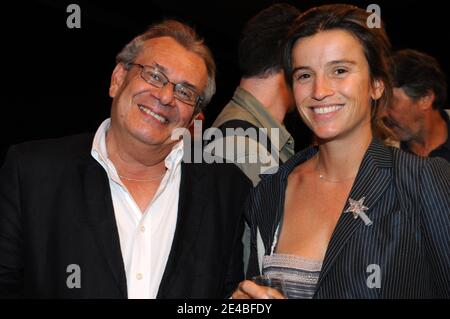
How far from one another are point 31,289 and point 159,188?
2.13 feet

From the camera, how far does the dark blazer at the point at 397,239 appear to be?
6.00 ft

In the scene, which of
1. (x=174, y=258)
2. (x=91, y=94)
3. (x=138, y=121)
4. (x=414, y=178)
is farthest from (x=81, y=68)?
(x=414, y=178)

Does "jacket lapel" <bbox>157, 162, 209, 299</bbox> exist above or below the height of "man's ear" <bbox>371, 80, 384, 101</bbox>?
below

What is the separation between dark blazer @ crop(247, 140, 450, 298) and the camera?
1830mm

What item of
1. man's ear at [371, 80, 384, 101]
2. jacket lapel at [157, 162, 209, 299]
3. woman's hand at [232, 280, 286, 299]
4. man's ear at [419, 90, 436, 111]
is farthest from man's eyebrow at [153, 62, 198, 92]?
man's ear at [419, 90, 436, 111]

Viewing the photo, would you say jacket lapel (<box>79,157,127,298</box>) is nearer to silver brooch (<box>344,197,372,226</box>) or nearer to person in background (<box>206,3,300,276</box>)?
person in background (<box>206,3,300,276</box>)

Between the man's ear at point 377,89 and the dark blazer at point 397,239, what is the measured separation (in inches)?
12.2

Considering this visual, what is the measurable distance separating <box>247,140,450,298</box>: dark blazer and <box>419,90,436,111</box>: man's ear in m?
2.39

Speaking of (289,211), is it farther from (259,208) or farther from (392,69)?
(392,69)

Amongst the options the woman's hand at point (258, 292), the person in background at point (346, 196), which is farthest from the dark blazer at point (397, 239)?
the woman's hand at point (258, 292)

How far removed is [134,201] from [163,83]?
0.54m

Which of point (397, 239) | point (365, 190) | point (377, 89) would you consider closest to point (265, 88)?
point (377, 89)

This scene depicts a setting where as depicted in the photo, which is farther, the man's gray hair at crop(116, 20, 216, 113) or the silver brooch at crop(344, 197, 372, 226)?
the man's gray hair at crop(116, 20, 216, 113)

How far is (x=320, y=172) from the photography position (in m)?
2.32
